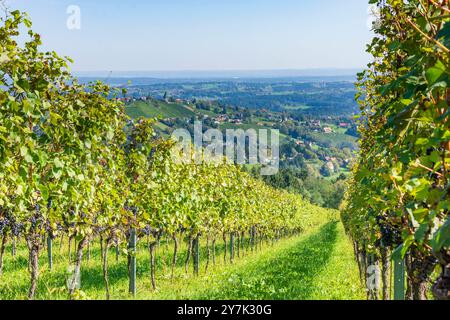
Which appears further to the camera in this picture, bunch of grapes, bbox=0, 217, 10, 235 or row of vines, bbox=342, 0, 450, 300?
bunch of grapes, bbox=0, 217, 10, 235

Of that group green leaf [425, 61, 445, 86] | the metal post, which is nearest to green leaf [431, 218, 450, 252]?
green leaf [425, 61, 445, 86]

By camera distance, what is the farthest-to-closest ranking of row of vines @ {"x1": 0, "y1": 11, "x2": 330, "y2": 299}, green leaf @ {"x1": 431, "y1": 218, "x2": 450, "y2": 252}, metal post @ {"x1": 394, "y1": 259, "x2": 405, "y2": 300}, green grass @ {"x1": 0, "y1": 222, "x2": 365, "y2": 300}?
green grass @ {"x1": 0, "y1": 222, "x2": 365, "y2": 300}
metal post @ {"x1": 394, "y1": 259, "x2": 405, "y2": 300}
row of vines @ {"x1": 0, "y1": 11, "x2": 330, "y2": 299}
green leaf @ {"x1": 431, "y1": 218, "x2": 450, "y2": 252}

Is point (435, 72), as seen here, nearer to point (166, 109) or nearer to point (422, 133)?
point (422, 133)

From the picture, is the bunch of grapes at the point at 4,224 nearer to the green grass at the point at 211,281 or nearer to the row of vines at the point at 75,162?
the row of vines at the point at 75,162

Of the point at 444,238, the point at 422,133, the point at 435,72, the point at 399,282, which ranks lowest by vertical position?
the point at 399,282

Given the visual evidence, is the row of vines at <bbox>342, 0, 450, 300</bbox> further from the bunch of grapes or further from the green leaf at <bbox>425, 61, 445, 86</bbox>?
the bunch of grapes

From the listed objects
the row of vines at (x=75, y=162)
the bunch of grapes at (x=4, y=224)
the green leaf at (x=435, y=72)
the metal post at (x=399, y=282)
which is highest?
the green leaf at (x=435, y=72)

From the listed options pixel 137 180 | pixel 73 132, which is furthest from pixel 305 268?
pixel 73 132

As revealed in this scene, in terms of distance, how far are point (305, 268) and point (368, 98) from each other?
11.2 metres

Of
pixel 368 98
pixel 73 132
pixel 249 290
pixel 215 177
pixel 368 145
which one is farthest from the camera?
pixel 215 177

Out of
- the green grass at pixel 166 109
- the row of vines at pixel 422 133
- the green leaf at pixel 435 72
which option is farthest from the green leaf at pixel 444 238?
the green grass at pixel 166 109

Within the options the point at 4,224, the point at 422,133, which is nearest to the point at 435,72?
the point at 422,133
